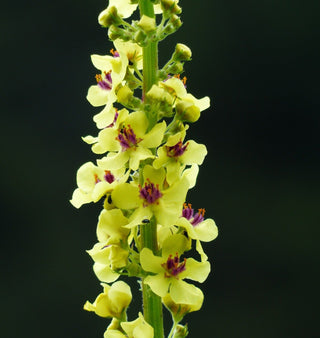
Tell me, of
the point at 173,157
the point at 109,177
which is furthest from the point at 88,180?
the point at 173,157

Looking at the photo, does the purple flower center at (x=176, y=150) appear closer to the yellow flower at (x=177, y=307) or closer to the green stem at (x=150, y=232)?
the green stem at (x=150, y=232)

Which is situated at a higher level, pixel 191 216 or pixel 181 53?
pixel 181 53

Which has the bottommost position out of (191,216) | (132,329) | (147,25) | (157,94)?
(132,329)

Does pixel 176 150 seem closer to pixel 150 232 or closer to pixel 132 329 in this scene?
pixel 150 232

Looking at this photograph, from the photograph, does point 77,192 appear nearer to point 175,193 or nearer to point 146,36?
point 175,193

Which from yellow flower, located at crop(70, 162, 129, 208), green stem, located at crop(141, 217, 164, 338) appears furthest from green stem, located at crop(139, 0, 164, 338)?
yellow flower, located at crop(70, 162, 129, 208)

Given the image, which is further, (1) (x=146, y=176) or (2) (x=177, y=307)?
(2) (x=177, y=307)

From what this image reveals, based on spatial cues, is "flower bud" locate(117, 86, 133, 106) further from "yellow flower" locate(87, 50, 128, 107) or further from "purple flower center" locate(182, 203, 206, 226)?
"purple flower center" locate(182, 203, 206, 226)
